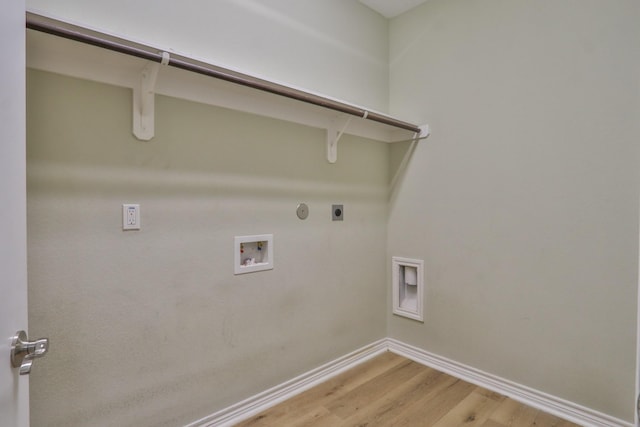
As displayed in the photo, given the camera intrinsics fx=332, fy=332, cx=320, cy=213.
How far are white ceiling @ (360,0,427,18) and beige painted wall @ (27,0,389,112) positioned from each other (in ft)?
0.16

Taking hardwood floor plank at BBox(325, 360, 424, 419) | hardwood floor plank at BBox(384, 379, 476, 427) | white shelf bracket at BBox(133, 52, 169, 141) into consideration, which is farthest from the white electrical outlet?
hardwood floor plank at BBox(384, 379, 476, 427)

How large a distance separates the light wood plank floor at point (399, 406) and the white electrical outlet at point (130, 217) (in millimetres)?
1179

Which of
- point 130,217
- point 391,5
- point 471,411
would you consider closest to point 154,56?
point 130,217

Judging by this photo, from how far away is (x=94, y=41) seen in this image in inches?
45.0

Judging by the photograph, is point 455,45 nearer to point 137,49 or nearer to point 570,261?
point 570,261

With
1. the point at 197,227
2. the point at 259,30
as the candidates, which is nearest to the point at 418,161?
the point at 259,30

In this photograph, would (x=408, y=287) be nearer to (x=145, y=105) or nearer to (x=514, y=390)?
(x=514, y=390)

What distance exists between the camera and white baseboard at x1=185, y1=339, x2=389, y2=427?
5.72 ft

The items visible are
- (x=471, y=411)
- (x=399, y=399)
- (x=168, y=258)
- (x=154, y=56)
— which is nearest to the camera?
(x=154, y=56)

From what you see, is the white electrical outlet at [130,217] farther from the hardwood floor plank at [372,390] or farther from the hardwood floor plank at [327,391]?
the hardwood floor plank at [372,390]

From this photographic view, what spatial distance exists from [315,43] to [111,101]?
130 centimetres

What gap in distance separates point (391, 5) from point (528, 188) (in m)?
1.64

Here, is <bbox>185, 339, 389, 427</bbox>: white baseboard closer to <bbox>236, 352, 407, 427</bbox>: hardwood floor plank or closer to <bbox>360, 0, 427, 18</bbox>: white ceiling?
<bbox>236, 352, 407, 427</bbox>: hardwood floor plank

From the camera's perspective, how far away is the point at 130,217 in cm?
145
